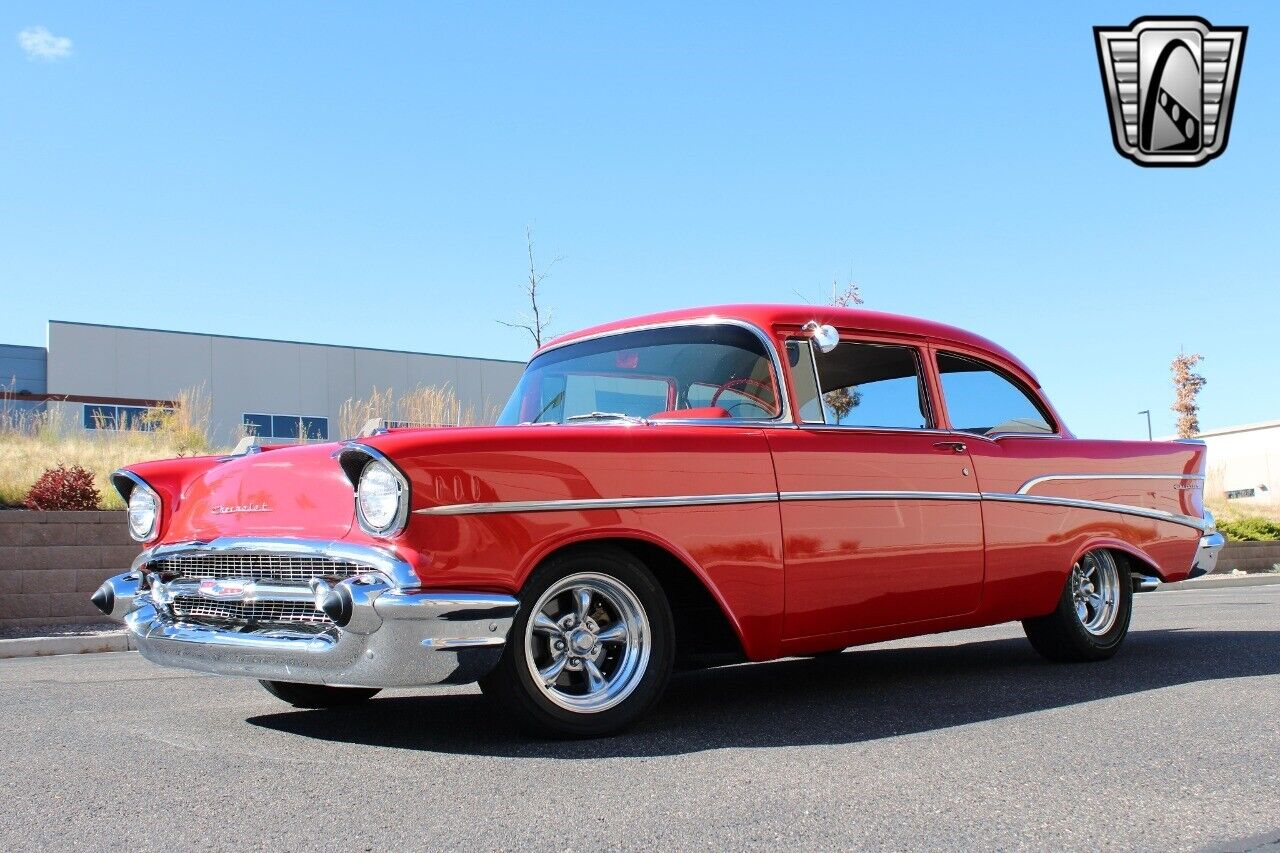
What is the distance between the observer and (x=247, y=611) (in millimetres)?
4238

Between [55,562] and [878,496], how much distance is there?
928 centimetres

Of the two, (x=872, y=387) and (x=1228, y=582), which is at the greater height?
(x=872, y=387)

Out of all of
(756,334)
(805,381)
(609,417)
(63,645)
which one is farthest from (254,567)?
(63,645)

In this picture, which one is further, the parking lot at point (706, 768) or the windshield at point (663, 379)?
the windshield at point (663, 379)

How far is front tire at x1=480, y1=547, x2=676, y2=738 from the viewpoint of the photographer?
161 inches

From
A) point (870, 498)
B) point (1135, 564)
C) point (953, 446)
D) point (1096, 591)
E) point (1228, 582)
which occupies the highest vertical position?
point (953, 446)

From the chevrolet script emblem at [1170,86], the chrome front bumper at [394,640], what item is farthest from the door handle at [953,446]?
the chevrolet script emblem at [1170,86]

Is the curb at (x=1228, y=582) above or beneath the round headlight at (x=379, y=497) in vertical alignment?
beneath

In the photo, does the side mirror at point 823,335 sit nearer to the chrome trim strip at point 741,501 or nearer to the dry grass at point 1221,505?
the chrome trim strip at point 741,501

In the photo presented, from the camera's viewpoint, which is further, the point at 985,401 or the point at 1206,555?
the point at 1206,555

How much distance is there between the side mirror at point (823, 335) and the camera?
17.0 feet

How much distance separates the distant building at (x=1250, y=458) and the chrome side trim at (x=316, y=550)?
4639 centimetres

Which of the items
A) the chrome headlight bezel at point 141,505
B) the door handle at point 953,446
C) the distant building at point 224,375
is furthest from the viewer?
the distant building at point 224,375

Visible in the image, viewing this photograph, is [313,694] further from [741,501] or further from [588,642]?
[741,501]
